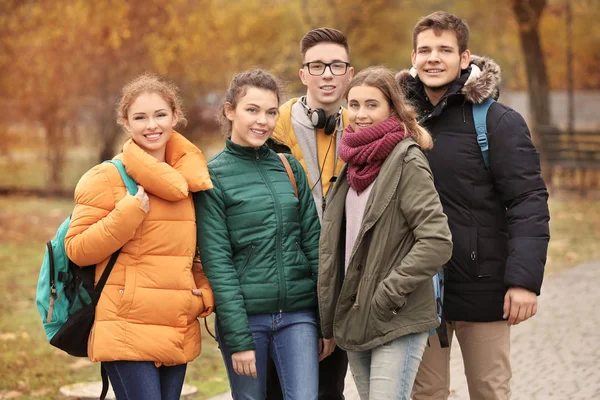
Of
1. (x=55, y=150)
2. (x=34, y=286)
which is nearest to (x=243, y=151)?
(x=34, y=286)

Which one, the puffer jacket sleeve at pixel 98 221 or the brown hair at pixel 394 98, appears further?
the brown hair at pixel 394 98

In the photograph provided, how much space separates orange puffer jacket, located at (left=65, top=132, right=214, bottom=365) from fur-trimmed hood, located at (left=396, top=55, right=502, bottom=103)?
3.92 ft

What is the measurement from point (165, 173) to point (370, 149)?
894 mm

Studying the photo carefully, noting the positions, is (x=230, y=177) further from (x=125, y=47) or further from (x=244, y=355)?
(x=125, y=47)

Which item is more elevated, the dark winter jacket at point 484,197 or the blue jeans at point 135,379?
the dark winter jacket at point 484,197

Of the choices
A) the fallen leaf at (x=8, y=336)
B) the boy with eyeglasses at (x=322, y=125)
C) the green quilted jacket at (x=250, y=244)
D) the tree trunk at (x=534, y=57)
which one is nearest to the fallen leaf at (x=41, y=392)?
the fallen leaf at (x=8, y=336)

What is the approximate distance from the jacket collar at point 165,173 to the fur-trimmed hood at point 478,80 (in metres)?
1.06

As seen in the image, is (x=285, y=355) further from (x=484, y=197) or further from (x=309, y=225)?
(x=484, y=197)

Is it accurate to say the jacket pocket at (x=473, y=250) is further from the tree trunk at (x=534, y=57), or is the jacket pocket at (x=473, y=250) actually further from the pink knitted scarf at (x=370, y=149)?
the tree trunk at (x=534, y=57)

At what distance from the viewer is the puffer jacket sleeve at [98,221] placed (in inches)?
145

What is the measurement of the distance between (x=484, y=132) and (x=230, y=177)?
1205 mm

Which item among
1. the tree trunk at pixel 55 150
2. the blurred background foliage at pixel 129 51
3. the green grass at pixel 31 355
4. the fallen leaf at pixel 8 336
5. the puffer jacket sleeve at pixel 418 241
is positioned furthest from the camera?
the tree trunk at pixel 55 150

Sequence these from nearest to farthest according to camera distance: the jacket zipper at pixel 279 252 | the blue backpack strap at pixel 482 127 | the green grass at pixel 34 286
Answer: the jacket zipper at pixel 279 252 < the blue backpack strap at pixel 482 127 < the green grass at pixel 34 286

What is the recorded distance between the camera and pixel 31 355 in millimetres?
7504
